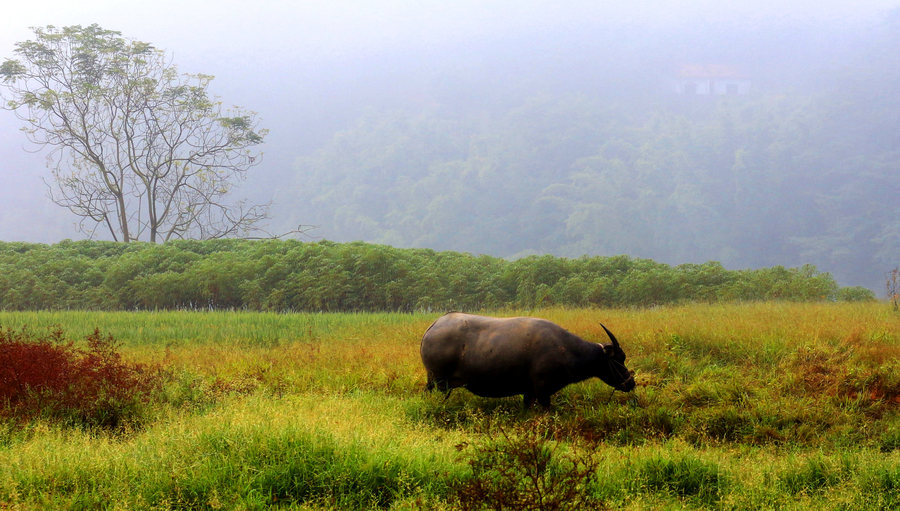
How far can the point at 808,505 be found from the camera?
A: 6.15 metres

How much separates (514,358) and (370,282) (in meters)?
16.3

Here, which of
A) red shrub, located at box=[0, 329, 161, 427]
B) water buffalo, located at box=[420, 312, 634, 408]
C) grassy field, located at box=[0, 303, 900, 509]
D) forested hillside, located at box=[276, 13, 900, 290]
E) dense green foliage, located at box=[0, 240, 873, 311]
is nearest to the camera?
grassy field, located at box=[0, 303, 900, 509]

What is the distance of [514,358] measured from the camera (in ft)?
29.2

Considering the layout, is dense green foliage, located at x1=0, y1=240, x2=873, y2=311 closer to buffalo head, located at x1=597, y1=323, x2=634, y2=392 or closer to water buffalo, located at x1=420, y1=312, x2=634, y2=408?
buffalo head, located at x1=597, y1=323, x2=634, y2=392

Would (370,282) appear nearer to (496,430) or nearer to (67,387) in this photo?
(67,387)

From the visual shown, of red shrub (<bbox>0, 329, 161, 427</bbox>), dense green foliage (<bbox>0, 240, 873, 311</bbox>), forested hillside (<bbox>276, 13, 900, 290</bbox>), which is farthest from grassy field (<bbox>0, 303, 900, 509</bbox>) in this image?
forested hillside (<bbox>276, 13, 900, 290</bbox>)

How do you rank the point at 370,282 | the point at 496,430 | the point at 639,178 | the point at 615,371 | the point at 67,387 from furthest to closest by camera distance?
the point at 639,178 < the point at 370,282 < the point at 615,371 < the point at 67,387 < the point at 496,430

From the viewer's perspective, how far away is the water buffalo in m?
8.94

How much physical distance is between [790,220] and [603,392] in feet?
334

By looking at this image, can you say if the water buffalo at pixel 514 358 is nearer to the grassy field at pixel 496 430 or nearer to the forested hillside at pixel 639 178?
the grassy field at pixel 496 430

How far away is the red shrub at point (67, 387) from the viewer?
8.82 m

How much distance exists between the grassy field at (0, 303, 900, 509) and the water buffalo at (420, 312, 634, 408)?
40 centimetres

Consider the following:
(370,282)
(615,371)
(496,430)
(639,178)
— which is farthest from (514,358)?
(639,178)

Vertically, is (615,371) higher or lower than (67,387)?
higher
